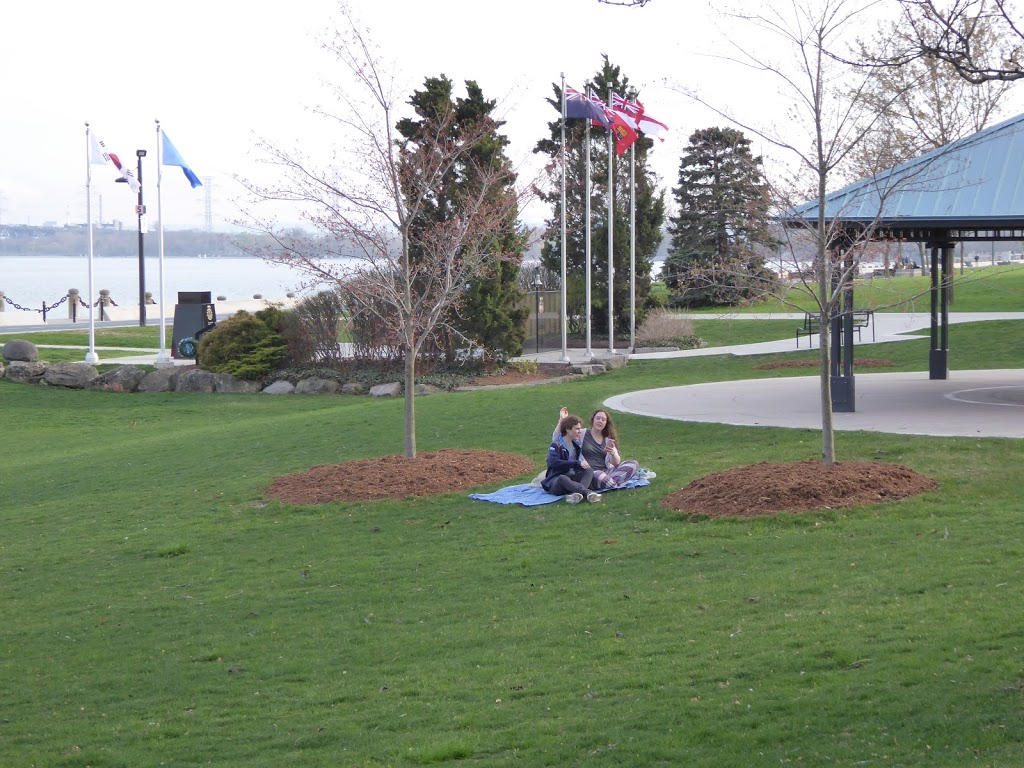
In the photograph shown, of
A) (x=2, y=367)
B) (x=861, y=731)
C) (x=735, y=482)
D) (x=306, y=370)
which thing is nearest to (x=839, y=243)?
(x=735, y=482)

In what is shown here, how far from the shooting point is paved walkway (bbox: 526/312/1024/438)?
1549 cm

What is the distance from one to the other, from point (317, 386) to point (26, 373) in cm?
831

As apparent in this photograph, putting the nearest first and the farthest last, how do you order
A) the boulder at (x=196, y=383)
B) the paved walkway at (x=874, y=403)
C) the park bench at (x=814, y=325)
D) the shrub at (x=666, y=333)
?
the paved walkway at (x=874, y=403)
the boulder at (x=196, y=383)
the park bench at (x=814, y=325)
the shrub at (x=666, y=333)

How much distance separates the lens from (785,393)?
67.1 feet

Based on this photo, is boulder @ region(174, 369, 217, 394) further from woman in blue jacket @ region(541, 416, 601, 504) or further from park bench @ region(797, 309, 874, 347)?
woman in blue jacket @ region(541, 416, 601, 504)

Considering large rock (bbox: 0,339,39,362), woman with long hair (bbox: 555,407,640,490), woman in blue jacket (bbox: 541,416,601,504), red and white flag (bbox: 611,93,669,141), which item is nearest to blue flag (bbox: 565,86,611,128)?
red and white flag (bbox: 611,93,669,141)

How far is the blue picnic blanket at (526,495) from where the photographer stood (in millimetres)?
12367

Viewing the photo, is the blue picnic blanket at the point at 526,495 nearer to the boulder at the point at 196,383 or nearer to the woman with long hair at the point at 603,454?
the woman with long hair at the point at 603,454

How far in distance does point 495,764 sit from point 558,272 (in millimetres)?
34187

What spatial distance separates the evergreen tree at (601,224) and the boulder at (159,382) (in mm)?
13114

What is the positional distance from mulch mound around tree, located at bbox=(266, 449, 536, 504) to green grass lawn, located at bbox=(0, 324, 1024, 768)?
45 centimetres

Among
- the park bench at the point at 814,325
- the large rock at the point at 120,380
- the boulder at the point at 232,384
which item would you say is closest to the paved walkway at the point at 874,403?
the park bench at the point at 814,325

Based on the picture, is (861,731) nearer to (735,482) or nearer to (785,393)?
(735,482)

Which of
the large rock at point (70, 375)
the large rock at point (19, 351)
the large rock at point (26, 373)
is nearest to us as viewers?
the large rock at point (70, 375)
